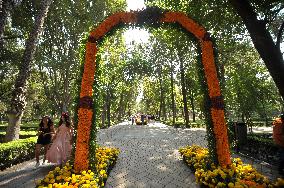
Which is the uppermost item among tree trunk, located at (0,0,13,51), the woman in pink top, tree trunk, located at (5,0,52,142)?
tree trunk, located at (0,0,13,51)

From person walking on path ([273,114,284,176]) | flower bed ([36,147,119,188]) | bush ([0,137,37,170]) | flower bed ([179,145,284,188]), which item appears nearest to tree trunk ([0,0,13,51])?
bush ([0,137,37,170])

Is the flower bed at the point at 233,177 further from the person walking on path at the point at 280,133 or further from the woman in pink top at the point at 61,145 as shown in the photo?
the woman in pink top at the point at 61,145

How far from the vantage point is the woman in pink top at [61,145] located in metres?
9.98

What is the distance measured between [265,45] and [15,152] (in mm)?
9390

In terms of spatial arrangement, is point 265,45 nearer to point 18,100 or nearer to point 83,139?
point 83,139

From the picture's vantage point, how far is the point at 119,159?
12180mm

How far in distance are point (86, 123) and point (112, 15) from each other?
3079 millimetres

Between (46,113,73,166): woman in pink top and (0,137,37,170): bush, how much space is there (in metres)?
1.72

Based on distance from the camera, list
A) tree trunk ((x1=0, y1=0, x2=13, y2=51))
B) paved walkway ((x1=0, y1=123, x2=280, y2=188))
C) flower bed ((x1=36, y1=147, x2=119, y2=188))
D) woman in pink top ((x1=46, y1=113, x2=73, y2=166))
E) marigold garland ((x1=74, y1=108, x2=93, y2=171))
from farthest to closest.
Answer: tree trunk ((x1=0, y1=0, x2=13, y2=51)), woman in pink top ((x1=46, y1=113, x2=73, y2=166)), paved walkway ((x1=0, y1=123, x2=280, y2=188)), marigold garland ((x1=74, y1=108, x2=93, y2=171)), flower bed ((x1=36, y1=147, x2=119, y2=188))

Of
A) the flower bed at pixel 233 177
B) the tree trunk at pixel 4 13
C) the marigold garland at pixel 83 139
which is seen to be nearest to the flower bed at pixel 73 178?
the marigold garland at pixel 83 139

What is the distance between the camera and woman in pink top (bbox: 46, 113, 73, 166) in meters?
9.98

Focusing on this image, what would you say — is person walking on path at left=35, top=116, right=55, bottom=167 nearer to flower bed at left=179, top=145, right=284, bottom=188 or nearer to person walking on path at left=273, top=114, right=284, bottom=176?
flower bed at left=179, top=145, right=284, bottom=188

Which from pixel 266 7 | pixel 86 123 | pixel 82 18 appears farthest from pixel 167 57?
pixel 86 123

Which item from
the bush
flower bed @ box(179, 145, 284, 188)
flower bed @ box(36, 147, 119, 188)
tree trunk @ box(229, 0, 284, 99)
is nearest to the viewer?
flower bed @ box(179, 145, 284, 188)
